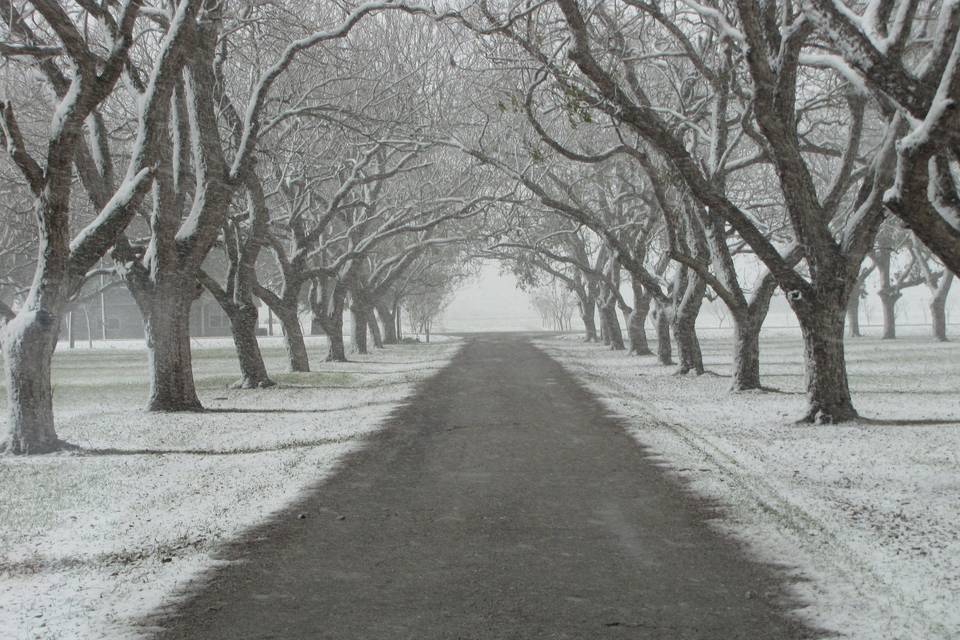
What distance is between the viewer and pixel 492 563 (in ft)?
18.7

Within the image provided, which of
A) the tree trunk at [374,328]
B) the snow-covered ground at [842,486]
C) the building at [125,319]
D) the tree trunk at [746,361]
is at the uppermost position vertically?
the building at [125,319]

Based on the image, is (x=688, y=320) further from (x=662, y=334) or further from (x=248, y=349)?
(x=248, y=349)

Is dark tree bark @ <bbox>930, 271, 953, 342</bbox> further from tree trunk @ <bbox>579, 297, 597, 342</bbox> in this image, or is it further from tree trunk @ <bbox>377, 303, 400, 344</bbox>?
tree trunk @ <bbox>377, 303, 400, 344</bbox>

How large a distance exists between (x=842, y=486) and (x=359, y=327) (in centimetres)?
3005

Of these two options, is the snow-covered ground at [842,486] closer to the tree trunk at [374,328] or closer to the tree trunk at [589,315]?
the tree trunk at [374,328]

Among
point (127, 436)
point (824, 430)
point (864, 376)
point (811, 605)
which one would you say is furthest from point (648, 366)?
point (811, 605)

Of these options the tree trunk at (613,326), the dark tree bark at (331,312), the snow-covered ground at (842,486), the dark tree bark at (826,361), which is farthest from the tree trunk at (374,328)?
the dark tree bark at (826,361)

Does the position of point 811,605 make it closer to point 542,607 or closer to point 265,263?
point 542,607

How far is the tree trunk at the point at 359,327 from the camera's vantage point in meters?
37.0

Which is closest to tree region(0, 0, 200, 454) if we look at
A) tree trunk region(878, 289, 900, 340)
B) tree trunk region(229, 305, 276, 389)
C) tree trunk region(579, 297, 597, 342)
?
tree trunk region(229, 305, 276, 389)

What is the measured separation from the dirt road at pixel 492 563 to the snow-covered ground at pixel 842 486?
0.36 meters

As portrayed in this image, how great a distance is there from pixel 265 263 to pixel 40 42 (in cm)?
4293

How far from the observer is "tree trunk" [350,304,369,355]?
121 feet

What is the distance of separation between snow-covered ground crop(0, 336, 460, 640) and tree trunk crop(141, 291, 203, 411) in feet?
1.57
